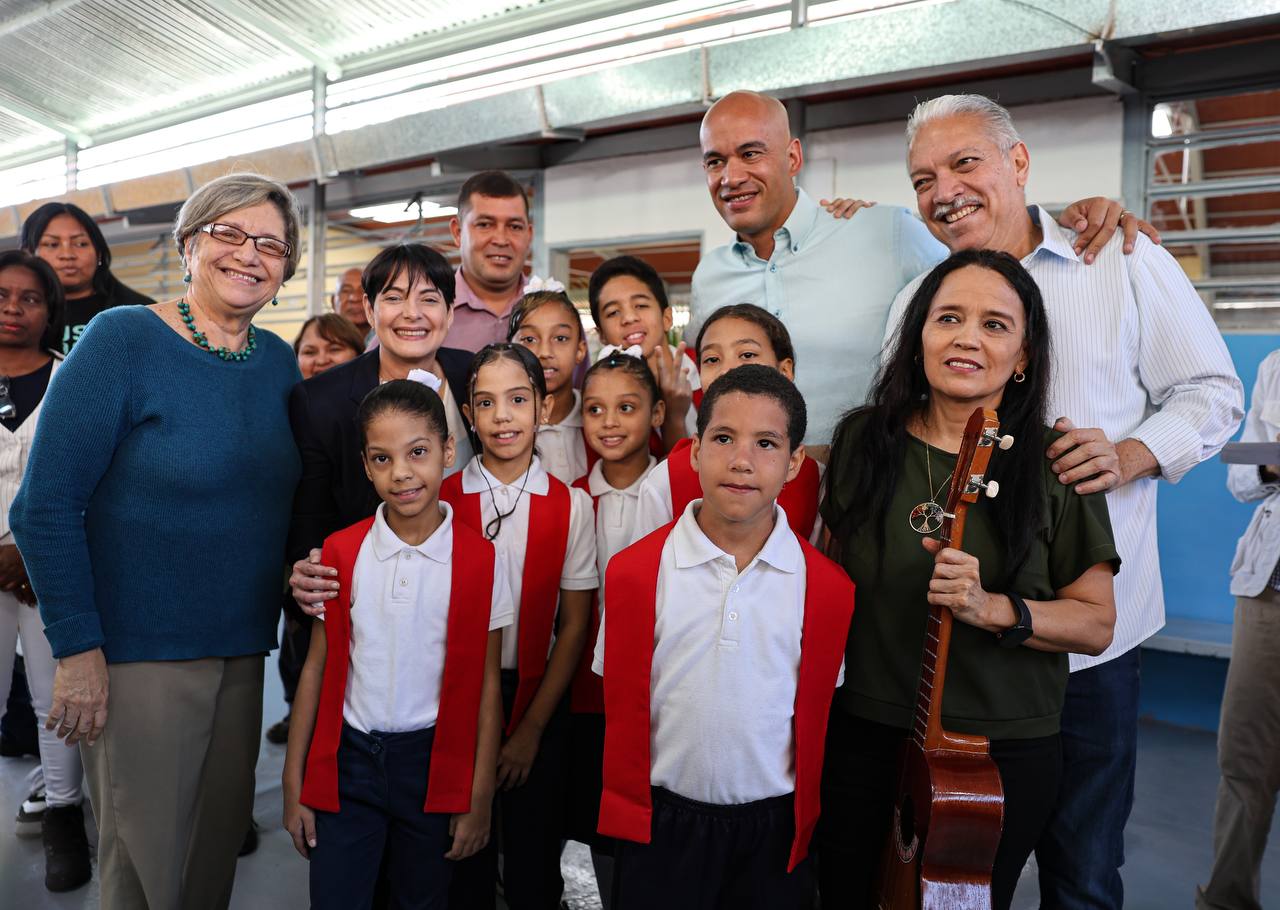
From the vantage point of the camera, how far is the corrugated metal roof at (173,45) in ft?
25.8

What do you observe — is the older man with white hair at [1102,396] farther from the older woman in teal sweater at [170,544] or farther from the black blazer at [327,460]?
the older woman in teal sweater at [170,544]

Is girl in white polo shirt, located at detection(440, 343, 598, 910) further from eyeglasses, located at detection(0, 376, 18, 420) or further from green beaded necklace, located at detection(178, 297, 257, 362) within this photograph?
eyeglasses, located at detection(0, 376, 18, 420)

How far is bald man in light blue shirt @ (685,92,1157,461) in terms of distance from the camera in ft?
8.02

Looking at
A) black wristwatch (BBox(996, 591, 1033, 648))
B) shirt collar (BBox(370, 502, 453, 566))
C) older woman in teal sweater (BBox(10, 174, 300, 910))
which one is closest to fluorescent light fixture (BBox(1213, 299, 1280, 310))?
black wristwatch (BBox(996, 591, 1033, 648))

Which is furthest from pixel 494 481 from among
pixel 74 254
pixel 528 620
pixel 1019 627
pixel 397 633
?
pixel 74 254

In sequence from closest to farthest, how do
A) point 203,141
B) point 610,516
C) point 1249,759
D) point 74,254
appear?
point 610,516, point 1249,759, point 74,254, point 203,141

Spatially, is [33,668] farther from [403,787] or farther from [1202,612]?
[1202,612]

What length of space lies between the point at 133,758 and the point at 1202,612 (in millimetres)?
5099

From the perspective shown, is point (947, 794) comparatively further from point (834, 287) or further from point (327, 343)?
point (327, 343)

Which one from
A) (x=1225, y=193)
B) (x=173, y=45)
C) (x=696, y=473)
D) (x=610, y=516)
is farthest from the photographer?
(x=173, y=45)

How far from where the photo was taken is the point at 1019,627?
1.55 m

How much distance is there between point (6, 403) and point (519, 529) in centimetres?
202

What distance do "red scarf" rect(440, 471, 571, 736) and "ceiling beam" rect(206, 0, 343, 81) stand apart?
7629 mm

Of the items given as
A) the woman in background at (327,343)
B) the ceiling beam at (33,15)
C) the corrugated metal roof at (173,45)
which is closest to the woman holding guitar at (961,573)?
the woman in background at (327,343)
